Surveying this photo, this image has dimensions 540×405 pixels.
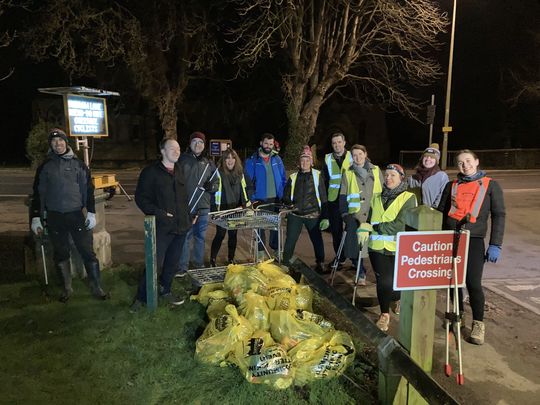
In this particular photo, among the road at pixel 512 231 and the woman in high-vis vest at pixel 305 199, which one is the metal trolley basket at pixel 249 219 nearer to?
the woman in high-vis vest at pixel 305 199

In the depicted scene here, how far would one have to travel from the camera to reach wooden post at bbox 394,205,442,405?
328 centimetres

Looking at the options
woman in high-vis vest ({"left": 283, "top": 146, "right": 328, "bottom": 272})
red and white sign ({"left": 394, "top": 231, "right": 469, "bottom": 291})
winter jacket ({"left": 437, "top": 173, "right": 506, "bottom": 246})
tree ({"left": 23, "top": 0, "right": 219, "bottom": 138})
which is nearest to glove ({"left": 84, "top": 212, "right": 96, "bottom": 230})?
woman in high-vis vest ({"left": 283, "top": 146, "right": 328, "bottom": 272})

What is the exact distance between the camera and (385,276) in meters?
4.90

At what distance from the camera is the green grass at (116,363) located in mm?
3609

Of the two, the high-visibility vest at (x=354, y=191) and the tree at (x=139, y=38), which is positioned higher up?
the tree at (x=139, y=38)

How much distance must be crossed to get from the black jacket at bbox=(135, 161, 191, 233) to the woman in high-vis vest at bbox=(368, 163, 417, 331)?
6.65ft

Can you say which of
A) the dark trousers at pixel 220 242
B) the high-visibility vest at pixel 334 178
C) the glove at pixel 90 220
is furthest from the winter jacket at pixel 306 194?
the glove at pixel 90 220

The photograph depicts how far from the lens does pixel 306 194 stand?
6453 millimetres

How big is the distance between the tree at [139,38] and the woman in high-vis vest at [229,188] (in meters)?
13.7

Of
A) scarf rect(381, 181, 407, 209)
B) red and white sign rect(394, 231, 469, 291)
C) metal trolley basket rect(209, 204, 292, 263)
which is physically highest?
scarf rect(381, 181, 407, 209)

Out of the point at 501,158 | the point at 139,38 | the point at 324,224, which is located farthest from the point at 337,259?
the point at 501,158

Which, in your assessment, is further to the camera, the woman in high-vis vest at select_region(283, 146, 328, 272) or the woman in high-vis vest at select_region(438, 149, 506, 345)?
the woman in high-vis vest at select_region(283, 146, 328, 272)

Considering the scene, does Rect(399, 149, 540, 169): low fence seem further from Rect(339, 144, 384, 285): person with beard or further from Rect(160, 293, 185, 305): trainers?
Rect(160, 293, 185, 305): trainers

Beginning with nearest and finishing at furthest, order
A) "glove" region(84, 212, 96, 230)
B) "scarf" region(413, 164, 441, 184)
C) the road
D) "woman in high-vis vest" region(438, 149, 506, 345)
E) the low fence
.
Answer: "woman in high-vis vest" region(438, 149, 506, 345) → "glove" region(84, 212, 96, 230) → the road → "scarf" region(413, 164, 441, 184) → the low fence
